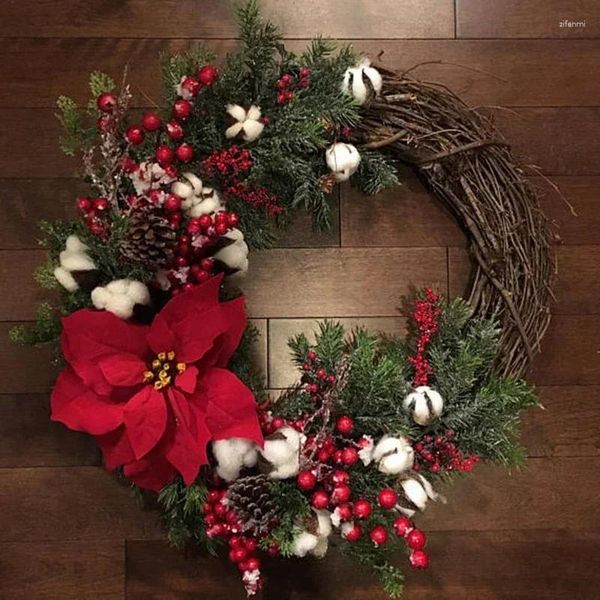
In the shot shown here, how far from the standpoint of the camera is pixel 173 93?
47.1 inches

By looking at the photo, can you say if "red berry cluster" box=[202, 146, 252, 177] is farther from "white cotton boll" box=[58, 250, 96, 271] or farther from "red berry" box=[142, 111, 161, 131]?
"white cotton boll" box=[58, 250, 96, 271]

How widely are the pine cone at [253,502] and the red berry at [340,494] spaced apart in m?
0.09

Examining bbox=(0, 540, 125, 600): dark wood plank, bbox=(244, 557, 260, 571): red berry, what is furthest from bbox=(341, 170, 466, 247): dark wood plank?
bbox=(0, 540, 125, 600): dark wood plank

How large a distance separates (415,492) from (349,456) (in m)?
0.11

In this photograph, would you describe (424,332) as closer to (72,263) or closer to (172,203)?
(172,203)

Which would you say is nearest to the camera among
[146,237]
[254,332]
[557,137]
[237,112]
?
[146,237]

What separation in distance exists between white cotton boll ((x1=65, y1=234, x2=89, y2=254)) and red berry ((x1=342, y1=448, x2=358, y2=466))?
18.6 inches

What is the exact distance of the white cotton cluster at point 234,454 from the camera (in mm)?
1105

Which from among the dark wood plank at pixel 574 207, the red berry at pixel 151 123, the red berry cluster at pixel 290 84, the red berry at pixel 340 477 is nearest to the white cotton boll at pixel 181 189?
the red berry at pixel 151 123

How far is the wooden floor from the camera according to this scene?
4.42 ft

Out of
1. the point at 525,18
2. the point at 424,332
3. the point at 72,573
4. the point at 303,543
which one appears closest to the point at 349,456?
the point at 303,543

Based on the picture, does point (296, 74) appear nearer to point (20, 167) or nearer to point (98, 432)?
point (20, 167)

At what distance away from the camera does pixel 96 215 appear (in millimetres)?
1102

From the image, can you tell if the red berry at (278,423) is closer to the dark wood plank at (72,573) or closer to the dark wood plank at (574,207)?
the dark wood plank at (72,573)
